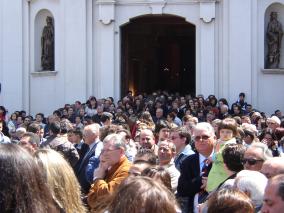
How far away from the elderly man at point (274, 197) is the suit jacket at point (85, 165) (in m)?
4.31

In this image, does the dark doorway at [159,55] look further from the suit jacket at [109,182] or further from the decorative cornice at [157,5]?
the suit jacket at [109,182]

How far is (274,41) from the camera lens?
23344mm

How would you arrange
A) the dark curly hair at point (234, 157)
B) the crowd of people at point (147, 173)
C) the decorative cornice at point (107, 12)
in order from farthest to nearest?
the decorative cornice at point (107, 12), the dark curly hair at point (234, 157), the crowd of people at point (147, 173)

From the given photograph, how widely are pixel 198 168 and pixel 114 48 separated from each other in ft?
56.3

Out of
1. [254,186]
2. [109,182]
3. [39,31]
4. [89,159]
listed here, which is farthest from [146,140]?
[39,31]

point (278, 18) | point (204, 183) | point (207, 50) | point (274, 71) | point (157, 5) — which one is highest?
point (157, 5)

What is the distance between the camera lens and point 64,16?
24766 millimetres

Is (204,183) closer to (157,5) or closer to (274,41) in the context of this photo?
(274,41)

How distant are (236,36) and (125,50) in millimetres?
4583

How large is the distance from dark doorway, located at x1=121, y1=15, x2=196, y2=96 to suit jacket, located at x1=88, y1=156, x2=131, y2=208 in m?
18.9

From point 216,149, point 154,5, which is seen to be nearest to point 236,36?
point 154,5

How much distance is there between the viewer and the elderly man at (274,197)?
4078mm

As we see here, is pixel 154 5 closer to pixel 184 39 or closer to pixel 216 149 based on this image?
pixel 184 39

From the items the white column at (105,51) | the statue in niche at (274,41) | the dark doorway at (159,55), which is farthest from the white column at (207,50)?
the white column at (105,51)
